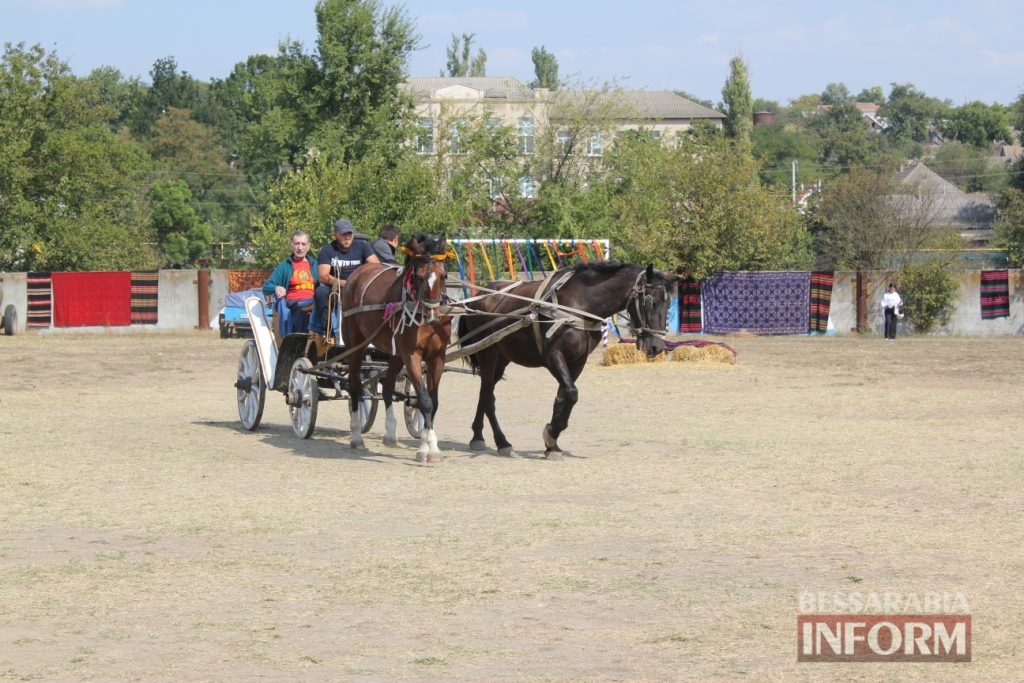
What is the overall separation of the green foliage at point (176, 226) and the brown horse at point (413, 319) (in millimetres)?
57750

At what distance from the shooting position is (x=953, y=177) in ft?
397

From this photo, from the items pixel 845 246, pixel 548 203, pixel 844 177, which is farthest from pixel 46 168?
pixel 844 177

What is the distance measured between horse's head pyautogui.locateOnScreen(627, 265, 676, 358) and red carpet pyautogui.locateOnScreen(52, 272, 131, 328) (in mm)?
30870

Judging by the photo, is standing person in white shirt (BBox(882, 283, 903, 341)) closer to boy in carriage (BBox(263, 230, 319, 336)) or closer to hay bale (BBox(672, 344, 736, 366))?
hay bale (BBox(672, 344, 736, 366))

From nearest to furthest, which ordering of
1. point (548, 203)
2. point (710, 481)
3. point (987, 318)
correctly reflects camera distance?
point (710, 481) → point (987, 318) → point (548, 203)

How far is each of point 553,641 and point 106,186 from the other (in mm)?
44904

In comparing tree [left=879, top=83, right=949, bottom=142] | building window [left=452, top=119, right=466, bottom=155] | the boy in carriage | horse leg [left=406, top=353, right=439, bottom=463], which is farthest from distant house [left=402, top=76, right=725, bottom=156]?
tree [left=879, top=83, right=949, bottom=142]

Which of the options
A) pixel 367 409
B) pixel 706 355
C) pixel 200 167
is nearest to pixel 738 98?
pixel 200 167

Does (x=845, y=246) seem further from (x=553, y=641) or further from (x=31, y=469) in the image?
(x=553, y=641)

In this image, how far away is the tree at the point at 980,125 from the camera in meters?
152

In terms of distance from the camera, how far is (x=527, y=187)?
46406 mm

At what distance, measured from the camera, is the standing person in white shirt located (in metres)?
35.9

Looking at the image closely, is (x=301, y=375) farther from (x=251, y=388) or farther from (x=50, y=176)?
(x=50, y=176)

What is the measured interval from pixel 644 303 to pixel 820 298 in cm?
2771
